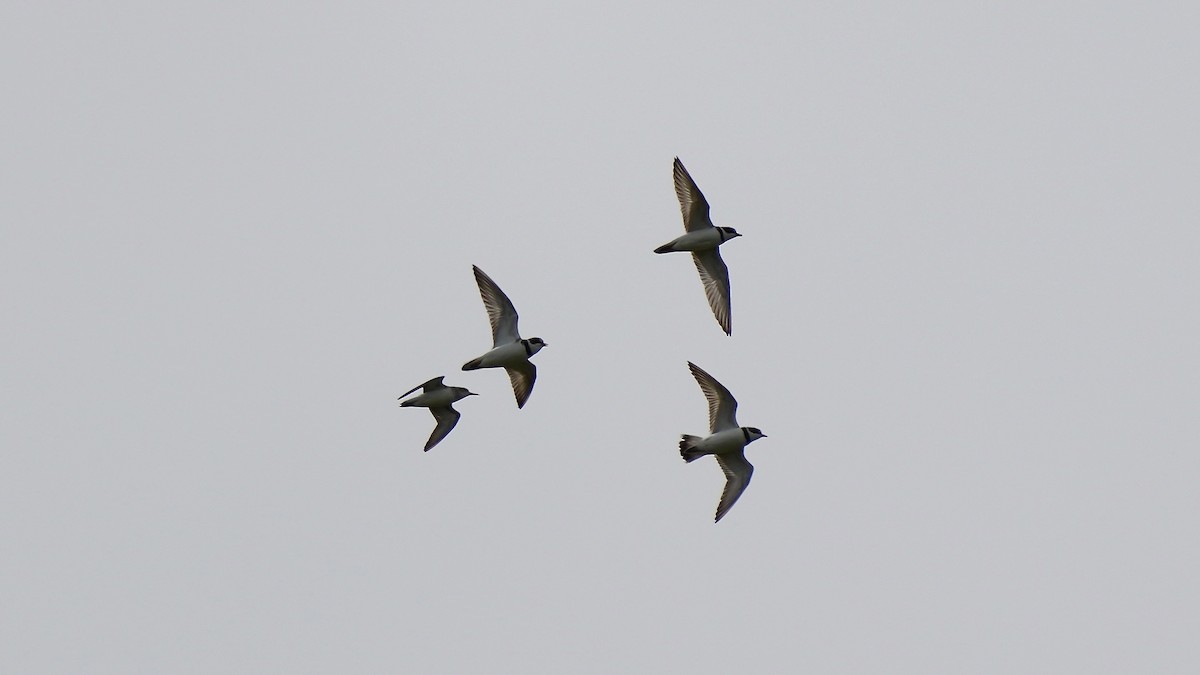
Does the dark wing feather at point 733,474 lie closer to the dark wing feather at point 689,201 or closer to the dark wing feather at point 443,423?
the dark wing feather at point 689,201

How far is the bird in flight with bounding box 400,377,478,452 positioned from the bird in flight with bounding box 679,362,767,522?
5435 mm

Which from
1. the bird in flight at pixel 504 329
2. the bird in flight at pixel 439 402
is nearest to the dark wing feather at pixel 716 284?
the bird in flight at pixel 504 329

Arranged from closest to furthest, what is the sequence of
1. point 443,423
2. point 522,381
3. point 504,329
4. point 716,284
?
point 504,329 < point 522,381 < point 716,284 < point 443,423

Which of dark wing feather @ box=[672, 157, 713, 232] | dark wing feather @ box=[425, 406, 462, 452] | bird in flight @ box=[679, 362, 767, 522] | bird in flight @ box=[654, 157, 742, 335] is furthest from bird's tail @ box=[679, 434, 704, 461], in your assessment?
dark wing feather @ box=[425, 406, 462, 452]

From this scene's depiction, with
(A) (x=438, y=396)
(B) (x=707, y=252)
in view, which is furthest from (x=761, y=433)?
(A) (x=438, y=396)

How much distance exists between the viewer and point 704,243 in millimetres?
36000

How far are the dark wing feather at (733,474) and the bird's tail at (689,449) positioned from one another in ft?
1.86

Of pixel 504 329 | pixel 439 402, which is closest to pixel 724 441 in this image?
pixel 504 329

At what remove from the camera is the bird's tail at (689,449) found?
3469 centimetres

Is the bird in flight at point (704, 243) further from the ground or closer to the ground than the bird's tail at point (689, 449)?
further from the ground

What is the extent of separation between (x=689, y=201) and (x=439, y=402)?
6677 mm

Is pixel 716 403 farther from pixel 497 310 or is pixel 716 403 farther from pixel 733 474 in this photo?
pixel 497 310

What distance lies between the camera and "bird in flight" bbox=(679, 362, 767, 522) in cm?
3466

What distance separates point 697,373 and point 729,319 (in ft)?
8.06
